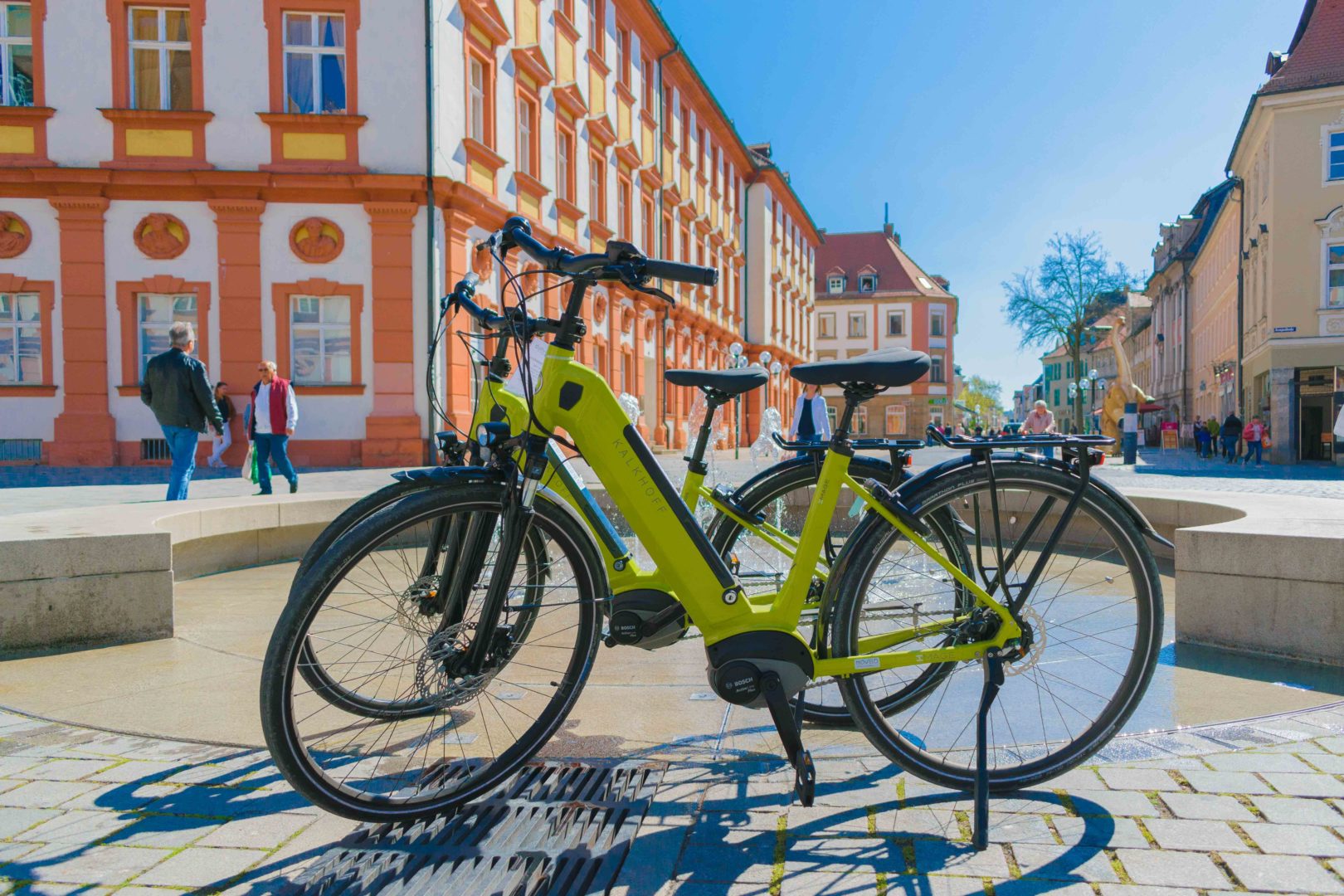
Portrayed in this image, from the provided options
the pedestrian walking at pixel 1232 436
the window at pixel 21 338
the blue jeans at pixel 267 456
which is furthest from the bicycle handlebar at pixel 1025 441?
the pedestrian walking at pixel 1232 436

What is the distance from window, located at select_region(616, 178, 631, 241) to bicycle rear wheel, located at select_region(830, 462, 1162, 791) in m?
24.7

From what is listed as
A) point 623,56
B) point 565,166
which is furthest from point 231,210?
point 623,56

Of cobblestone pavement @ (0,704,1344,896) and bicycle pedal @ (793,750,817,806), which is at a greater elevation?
bicycle pedal @ (793,750,817,806)

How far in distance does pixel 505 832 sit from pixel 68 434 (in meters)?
17.7

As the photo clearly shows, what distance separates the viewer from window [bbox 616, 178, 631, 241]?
2688 cm

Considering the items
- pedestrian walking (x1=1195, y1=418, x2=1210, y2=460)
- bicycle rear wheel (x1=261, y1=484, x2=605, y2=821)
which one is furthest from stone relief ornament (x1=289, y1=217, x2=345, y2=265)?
pedestrian walking (x1=1195, y1=418, x2=1210, y2=460)

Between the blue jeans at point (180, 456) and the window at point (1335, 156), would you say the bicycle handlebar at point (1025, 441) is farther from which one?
the window at point (1335, 156)

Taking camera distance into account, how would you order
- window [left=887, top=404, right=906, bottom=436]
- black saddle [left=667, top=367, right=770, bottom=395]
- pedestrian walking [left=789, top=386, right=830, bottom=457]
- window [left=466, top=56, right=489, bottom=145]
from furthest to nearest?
window [left=887, top=404, right=906, bottom=436] < window [left=466, top=56, right=489, bottom=145] < pedestrian walking [left=789, top=386, right=830, bottom=457] < black saddle [left=667, top=367, right=770, bottom=395]

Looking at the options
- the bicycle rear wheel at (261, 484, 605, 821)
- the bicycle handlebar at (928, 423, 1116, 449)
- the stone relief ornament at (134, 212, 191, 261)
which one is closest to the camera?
the bicycle rear wheel at (261, 484, 605, 821)

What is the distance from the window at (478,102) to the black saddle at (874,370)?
17.6 m

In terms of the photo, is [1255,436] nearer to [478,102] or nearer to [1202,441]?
[1202,441]

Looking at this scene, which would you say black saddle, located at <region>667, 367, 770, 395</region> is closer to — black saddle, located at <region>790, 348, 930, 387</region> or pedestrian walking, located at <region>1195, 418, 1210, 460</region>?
black saddle, located at <region>790, 348, 930, 387</region>

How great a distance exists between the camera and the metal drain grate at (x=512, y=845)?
6.95ft

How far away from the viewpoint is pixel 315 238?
1739 centimetres
